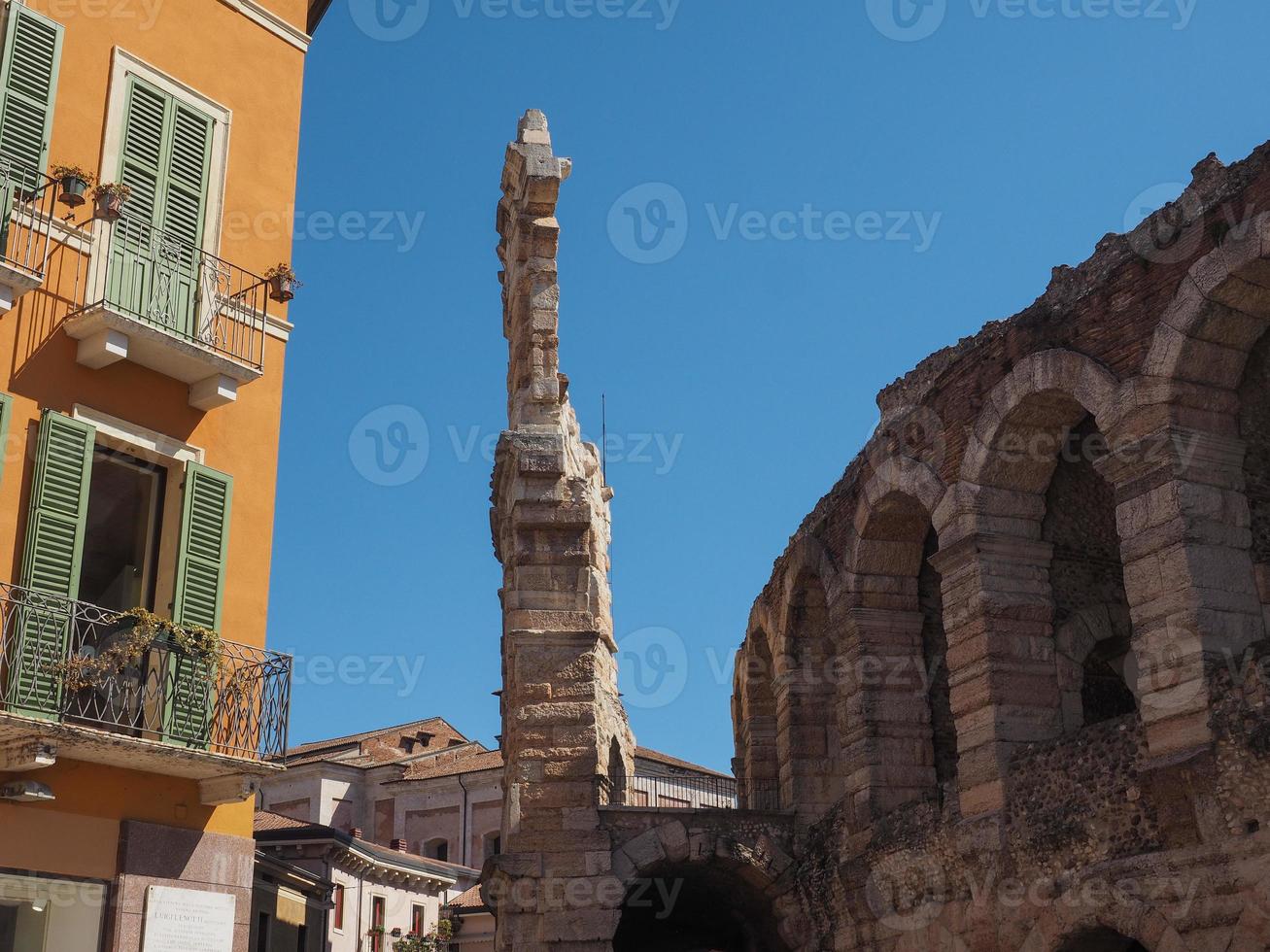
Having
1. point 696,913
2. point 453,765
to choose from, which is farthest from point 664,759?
point 696,913

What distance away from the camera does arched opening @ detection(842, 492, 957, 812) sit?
599 inches

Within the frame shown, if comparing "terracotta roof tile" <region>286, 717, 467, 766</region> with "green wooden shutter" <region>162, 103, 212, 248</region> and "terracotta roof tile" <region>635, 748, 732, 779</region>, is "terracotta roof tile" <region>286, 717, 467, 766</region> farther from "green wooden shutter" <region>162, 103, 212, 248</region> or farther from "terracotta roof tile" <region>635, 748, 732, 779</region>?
"green wooden shutter" <region>162, 103, 212, 248</region>

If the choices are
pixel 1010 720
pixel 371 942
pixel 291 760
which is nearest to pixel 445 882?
pixel 371 942

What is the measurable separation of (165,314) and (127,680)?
9.28 feet

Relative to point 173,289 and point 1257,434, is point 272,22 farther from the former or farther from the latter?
point 1257,434

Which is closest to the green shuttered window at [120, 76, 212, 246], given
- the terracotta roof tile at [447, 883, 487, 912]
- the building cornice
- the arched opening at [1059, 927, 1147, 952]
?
the building cornice

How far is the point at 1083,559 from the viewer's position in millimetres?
14438

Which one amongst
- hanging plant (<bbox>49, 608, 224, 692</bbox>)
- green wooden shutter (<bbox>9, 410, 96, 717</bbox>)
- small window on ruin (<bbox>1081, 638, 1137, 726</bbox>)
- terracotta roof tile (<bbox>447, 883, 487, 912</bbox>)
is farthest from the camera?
terracotta roof tile (<bbox>447, 883, 487, 912</bbox>)

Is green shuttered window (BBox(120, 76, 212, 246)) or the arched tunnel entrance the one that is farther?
the arched tunnel entrance

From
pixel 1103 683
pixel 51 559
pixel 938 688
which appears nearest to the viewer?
pixel 51 559

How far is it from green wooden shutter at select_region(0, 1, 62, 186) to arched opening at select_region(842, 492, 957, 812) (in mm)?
8682

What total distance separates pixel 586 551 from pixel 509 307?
4.26 m

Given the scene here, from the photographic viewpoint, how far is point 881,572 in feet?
52.1

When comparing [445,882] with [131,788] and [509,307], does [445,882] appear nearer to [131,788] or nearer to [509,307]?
[509,307]
